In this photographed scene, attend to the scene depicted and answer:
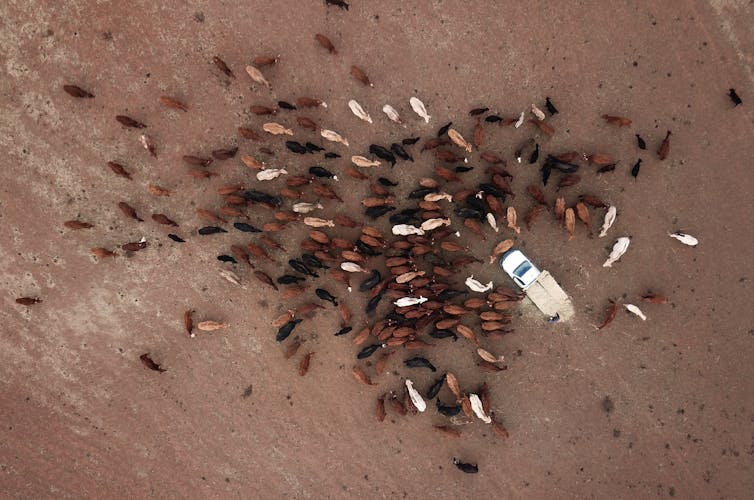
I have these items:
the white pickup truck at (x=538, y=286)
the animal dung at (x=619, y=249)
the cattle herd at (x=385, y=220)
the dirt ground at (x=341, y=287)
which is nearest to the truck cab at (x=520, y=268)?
the white pickup truck at (x=538, y=286)

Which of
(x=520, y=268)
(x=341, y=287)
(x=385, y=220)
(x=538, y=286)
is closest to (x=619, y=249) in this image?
(x=538, y=286)

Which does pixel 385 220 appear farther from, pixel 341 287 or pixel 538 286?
pixel 538 286

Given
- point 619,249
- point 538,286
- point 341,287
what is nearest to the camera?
point 619,249

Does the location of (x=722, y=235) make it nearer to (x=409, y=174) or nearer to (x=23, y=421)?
(x=409, y=174)

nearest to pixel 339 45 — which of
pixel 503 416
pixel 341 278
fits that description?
pixel 341 278

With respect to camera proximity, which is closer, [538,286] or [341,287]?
[538,286]

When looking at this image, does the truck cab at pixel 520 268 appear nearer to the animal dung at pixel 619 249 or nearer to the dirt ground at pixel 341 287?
the dirt ground at pixel 341 287
